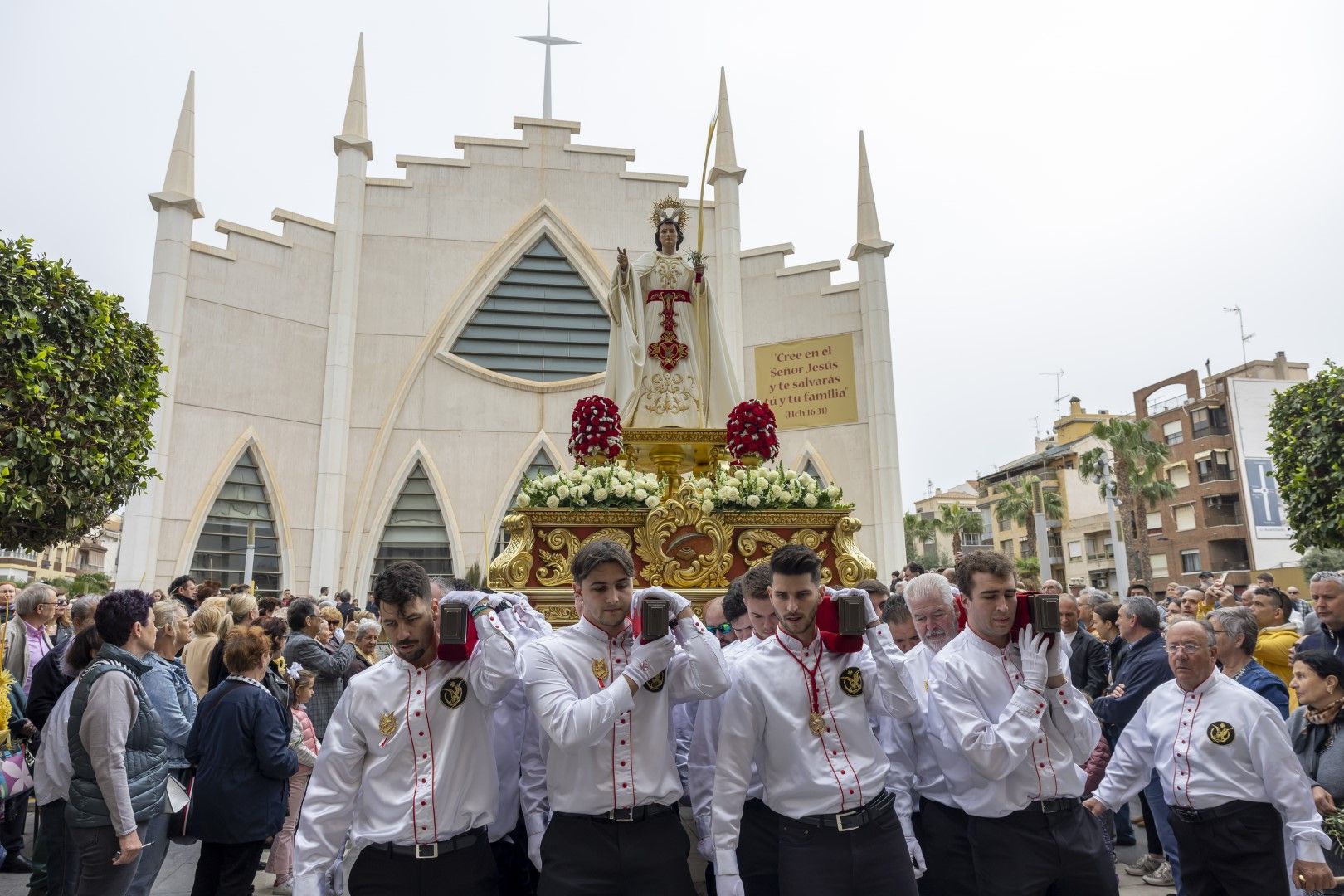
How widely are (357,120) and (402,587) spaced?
771 inches

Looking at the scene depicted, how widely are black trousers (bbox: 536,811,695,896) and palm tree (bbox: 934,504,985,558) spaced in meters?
61.7

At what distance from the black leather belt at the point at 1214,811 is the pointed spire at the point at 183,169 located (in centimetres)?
2015

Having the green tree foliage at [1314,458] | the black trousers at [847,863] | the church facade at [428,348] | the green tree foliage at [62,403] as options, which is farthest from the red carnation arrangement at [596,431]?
the green tree foliage at [1314,458]

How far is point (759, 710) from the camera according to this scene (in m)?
3.30

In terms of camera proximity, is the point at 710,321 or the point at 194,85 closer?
the point at 710,321

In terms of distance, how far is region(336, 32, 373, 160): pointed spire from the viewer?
19.7 metres

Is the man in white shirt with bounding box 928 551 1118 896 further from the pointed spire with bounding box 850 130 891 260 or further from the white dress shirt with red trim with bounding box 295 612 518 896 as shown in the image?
the pointed spire with bounding box 850 130 891 260

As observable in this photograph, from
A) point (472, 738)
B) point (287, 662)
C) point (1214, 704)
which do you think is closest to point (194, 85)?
point (287, 662)

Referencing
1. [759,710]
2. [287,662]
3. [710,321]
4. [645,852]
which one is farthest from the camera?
[710,321]

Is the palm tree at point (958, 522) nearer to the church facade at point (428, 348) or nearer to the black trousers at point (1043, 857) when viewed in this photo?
the church facade at point (428, 348)

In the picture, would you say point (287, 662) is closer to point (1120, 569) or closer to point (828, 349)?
point (828, 349)

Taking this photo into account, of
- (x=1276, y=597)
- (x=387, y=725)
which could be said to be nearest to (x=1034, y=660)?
(x=387, y=725)

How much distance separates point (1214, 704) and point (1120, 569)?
15.9 m

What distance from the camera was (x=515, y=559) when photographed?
7062 millimetres
